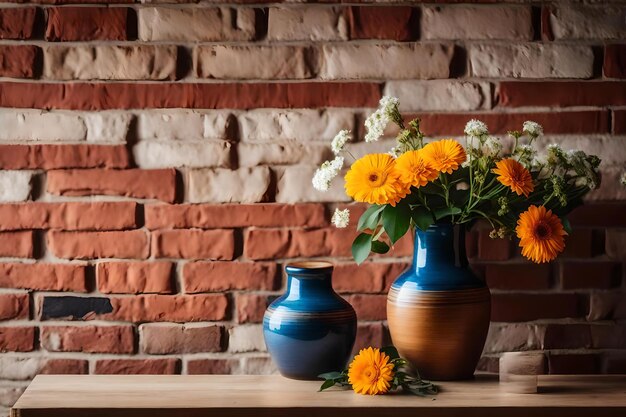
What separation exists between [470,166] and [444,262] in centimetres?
18

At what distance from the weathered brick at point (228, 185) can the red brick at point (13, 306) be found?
1.28ft

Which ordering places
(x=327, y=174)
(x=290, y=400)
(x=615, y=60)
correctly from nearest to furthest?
(x=290, y=400), (x=327, y=174), (x=615, y=60)

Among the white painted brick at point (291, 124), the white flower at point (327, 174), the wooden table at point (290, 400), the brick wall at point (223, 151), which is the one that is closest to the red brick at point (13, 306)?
the brick wall at point (223, 151)

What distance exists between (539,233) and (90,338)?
889 mm

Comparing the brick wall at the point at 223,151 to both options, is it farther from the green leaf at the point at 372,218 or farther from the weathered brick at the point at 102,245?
the green leaf at the point at 372,218

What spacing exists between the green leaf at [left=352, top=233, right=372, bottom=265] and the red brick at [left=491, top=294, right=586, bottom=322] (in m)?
0.33

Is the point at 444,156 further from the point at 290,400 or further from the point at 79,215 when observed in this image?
the point at 79,215

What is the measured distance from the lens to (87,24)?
153cm

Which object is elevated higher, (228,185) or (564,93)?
(564,93)

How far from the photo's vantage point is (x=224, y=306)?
1537mm

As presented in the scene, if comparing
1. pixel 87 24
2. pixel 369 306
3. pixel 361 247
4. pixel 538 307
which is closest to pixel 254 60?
pixel 87 24

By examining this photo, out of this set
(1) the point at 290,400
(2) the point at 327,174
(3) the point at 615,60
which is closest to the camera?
(1) the point at 290,400

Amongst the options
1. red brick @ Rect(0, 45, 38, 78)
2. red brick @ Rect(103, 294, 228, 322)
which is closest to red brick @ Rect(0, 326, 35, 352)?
red brick @ Rect(103, 294, 228, 322)

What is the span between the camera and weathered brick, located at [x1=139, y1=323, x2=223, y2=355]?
154cm
